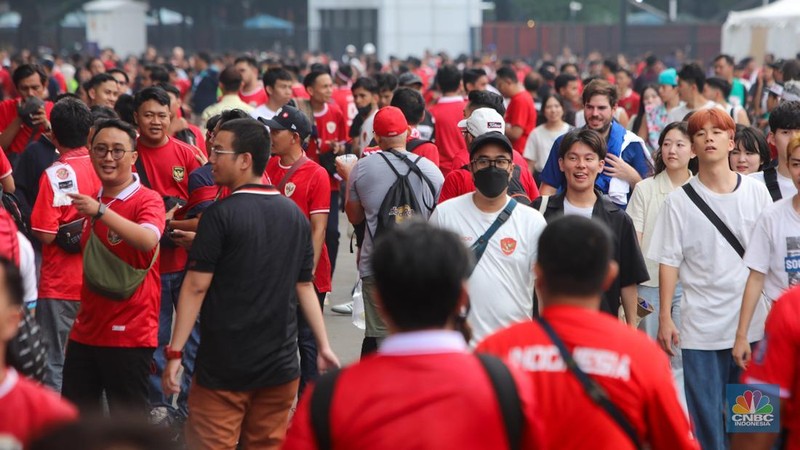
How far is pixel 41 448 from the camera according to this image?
2.29 meters

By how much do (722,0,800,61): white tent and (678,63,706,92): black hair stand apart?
16976mm

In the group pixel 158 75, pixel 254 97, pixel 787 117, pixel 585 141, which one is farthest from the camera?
pixel 158 75

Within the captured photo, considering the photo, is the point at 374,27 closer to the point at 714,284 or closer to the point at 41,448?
the point at 714,284

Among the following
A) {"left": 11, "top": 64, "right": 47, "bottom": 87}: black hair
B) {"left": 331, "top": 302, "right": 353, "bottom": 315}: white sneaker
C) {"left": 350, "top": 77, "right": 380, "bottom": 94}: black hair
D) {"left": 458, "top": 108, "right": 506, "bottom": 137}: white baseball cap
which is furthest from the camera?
{"left": 350, "top": 77, "right": 380, "bottom": 94}: black hair

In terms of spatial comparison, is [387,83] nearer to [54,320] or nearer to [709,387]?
[54,320]

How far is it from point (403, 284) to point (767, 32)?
89.6 ft

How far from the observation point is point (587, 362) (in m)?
3.49

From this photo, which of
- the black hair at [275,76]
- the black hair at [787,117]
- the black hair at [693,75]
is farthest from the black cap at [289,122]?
the black hair at [693,75]

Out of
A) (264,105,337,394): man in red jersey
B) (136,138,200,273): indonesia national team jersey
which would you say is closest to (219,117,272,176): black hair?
(264,105,337,394): man in red jersey

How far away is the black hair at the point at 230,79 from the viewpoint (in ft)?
37.1

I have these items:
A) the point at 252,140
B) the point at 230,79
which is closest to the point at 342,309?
the point at 230,79

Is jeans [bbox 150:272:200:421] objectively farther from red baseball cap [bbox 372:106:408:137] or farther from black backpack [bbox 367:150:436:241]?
red baseball cap [bbox 372:106:408:137]

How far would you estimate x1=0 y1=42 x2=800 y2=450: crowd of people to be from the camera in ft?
10.2

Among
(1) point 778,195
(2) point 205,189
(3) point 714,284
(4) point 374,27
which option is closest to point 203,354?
(2) point 205,189
